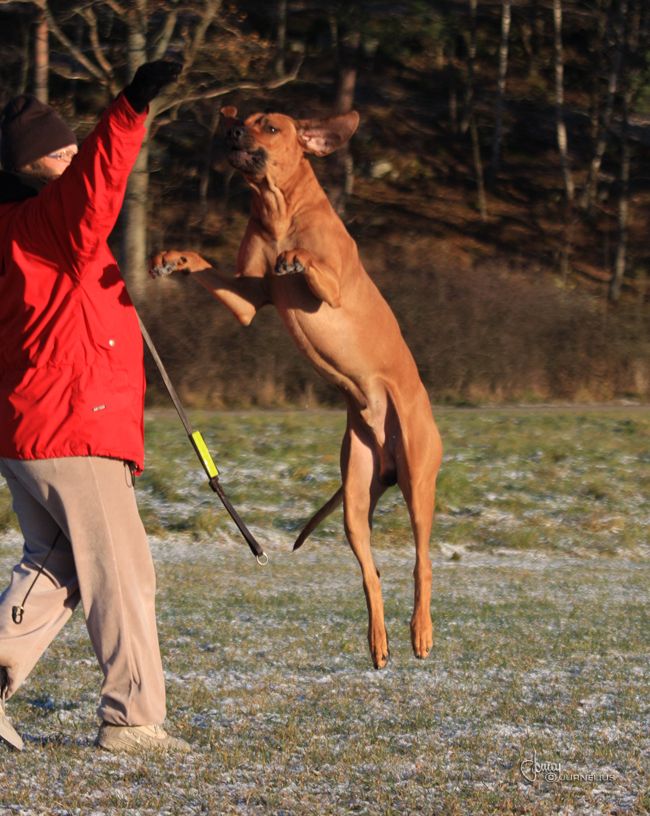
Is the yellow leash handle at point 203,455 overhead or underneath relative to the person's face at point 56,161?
underneath

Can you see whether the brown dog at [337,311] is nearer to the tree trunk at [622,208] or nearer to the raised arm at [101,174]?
the raised arm at [101,174]

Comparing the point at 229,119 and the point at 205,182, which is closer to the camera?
the point at 229,119

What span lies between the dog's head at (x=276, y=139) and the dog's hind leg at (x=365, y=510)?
1.11 metres

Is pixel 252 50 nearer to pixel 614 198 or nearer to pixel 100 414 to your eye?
pixel 100 414

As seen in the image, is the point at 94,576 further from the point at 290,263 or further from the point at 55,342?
the point at 290,263

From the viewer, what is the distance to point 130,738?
135 inches

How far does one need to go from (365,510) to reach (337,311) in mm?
833

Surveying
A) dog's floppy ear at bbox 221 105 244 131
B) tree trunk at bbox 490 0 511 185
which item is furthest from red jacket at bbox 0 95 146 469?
tree trunk at bbox 490 0 511 185

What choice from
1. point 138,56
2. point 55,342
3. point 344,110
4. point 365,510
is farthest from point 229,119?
point 344,110

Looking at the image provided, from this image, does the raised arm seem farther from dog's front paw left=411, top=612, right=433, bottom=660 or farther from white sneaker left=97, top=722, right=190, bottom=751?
dog's front paw left=411, top=612, right=433, bottom=660

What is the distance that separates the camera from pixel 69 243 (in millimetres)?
3176

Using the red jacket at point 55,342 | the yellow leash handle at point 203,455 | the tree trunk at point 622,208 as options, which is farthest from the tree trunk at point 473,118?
the red jacket at point 55,342

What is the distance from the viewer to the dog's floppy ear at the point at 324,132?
363 cm

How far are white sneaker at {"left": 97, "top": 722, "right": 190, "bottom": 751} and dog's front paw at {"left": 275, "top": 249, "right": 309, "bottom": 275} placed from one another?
1.66 m
